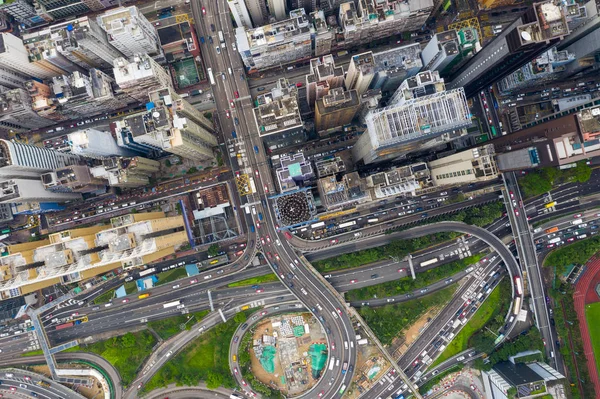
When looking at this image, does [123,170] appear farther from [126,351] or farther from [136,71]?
[126,351]

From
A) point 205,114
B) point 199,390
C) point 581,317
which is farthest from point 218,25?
point 581,317

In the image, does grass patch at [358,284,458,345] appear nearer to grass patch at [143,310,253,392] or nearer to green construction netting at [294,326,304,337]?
green construction netting at [294,326,304,337]

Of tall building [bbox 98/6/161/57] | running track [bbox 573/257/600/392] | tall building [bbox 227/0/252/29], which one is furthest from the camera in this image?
running track [bbox 573/257/600/392]

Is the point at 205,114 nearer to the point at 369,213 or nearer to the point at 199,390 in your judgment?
the point at 369,213

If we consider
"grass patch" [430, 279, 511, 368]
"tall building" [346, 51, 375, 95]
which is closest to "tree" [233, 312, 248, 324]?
"grass patch" [430, 279, 511, 368]

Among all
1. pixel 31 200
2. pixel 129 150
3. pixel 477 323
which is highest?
pixel 129 150

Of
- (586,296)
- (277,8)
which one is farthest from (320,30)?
(586,296)

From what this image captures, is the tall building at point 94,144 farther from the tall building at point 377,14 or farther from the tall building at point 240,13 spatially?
the tall building at point 377,14
